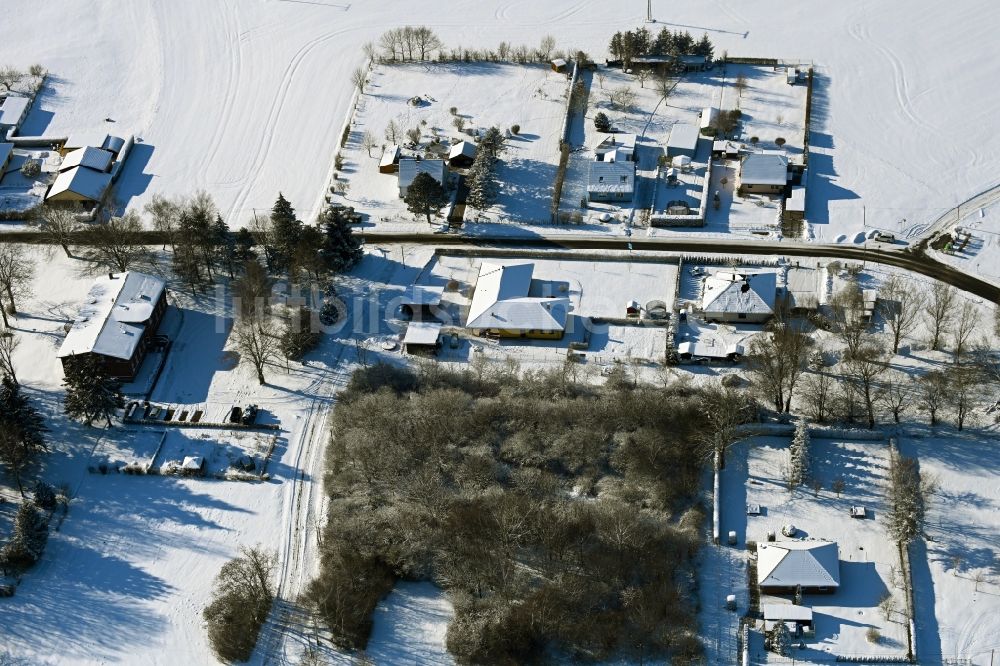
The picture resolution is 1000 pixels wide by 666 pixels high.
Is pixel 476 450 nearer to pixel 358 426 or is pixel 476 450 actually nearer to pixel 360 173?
pixel 358 426

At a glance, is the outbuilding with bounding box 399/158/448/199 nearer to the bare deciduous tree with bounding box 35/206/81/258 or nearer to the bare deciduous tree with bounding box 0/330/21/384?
the bare deciduous tree with bounding box 35/206/81/258

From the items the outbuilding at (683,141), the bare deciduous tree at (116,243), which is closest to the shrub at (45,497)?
the bare deciduous tree at (116,243)

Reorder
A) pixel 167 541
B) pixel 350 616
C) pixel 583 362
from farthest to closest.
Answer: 1. pixel 583 362
2. pixel 167 541
3. pixel 350 616

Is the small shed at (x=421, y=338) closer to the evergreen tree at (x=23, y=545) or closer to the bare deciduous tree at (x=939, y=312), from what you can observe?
the evergreen tree at (x=23, y=545)

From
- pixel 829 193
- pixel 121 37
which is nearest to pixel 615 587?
pixel 829 193

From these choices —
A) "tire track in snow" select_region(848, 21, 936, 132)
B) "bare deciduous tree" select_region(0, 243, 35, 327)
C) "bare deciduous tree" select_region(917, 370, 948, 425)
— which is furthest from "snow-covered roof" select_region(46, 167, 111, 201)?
"tire track in snow" select_region(848, 21, 936, 132)

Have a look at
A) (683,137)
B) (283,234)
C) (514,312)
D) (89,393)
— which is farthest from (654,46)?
(89,393)
